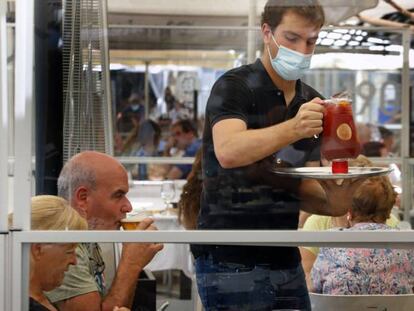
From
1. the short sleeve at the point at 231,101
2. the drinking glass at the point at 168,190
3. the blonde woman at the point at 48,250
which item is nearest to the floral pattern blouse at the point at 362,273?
the short sleeve at the point at 231,101

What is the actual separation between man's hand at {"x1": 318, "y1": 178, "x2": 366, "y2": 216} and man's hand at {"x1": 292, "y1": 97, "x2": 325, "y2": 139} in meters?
0.15

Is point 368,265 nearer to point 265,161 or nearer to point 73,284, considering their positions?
point 265,161

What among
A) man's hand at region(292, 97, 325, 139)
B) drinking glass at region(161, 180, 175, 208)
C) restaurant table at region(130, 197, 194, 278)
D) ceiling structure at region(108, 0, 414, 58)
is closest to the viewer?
man's hand at region(292, 97, 325, 139)

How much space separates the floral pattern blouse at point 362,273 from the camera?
2312 millimetres

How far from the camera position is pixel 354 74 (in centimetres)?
637

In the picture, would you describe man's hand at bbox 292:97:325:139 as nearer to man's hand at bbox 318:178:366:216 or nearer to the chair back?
man's hand at bbox 318:178:366:216

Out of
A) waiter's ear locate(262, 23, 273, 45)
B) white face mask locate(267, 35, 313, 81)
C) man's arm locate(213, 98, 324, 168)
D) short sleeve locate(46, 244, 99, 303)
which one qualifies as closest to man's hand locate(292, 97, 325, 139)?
man's arm locate(213, 98, 324, 168)

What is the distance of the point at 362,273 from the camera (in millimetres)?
2391

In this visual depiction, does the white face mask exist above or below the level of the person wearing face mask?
above

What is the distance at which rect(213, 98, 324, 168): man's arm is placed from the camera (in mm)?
2066

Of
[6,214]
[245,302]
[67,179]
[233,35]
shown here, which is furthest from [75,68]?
[233,35]

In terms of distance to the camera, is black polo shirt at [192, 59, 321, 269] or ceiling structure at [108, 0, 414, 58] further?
ceiling structure at [108, 0, 414, 58]

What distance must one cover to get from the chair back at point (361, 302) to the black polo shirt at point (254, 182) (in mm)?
230

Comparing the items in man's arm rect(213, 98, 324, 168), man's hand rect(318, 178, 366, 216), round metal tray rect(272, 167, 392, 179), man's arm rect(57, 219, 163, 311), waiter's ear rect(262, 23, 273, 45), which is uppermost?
waiter's ear rect(262, 23, 273, 45)
